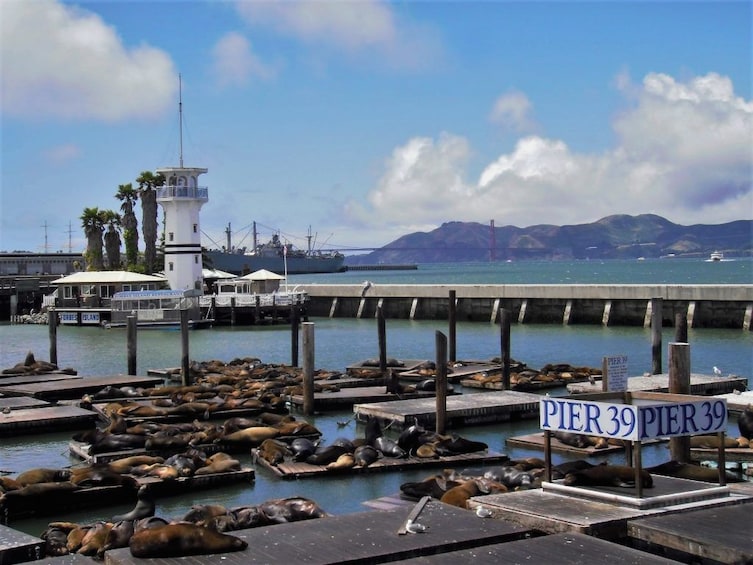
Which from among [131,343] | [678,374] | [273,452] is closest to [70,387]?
[131,343]

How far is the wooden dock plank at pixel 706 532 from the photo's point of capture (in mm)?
7887

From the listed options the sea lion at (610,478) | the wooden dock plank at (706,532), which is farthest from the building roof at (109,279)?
the wooden dock plank at (706,532)

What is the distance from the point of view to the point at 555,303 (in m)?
45.9

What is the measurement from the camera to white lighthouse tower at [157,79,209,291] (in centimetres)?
5125

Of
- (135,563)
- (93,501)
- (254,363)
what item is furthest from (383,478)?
(254,363)

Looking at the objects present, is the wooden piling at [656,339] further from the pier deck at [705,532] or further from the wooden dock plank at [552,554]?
the wooden dock plank at [552,554]

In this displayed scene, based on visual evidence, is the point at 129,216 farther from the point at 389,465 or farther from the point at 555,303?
the point at 389,465

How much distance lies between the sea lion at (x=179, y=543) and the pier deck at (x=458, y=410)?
9.59m

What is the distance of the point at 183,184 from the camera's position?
170ft

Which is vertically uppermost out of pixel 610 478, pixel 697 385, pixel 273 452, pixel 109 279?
pixel 109 279

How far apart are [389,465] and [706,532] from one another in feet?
21.4

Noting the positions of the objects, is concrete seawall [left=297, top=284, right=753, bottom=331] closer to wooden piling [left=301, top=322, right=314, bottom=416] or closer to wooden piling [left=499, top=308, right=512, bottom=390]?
wooden piling [left=499, top=308, right=512, bottom=390]

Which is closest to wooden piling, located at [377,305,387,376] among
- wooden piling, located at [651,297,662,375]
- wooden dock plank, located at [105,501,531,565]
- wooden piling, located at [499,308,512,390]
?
wooden piling, located at [499,308,512,390]

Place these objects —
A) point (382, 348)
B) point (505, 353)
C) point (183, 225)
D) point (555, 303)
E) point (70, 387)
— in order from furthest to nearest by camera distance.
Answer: point (183, 225) → point (555, 303) → point (382, 348) → point (70, 387) → point (505, 353)
